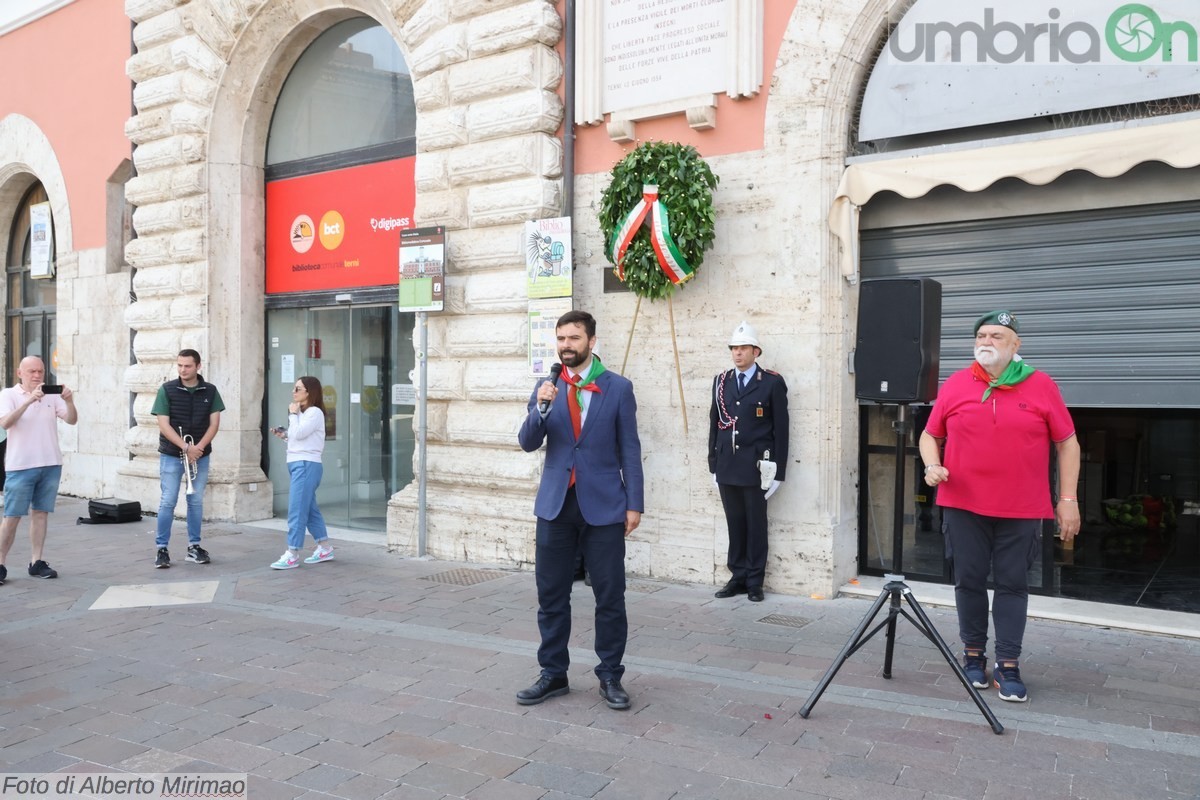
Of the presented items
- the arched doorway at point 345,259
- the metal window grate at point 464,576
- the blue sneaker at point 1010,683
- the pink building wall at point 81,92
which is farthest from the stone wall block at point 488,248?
the pink building wall at point 81,92

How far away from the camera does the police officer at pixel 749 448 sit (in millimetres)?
7227

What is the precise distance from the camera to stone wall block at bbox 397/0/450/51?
903 centimetres

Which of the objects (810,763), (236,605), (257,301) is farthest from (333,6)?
(810,763)

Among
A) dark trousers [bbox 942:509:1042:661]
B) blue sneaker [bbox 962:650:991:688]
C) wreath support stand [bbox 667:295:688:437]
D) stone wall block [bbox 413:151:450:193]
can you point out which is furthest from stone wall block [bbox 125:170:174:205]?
blue sneaker [bbox 962:650:991:688]

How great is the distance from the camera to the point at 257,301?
11484mm

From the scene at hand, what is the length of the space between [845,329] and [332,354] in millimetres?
6035

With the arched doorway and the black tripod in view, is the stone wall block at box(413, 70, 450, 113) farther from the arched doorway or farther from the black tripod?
the black tripod

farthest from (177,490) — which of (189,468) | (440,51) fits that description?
(440,51)

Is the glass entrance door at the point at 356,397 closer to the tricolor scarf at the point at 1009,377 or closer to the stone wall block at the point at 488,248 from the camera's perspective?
the stone wall block at the point at 488,248

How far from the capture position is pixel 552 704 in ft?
16.2

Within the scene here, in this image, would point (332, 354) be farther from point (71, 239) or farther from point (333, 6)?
point (71, 239)

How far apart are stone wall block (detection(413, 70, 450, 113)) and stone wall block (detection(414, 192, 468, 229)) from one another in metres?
0.81

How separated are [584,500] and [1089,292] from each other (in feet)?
13.3

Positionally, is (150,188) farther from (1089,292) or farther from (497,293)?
(1089,292)
